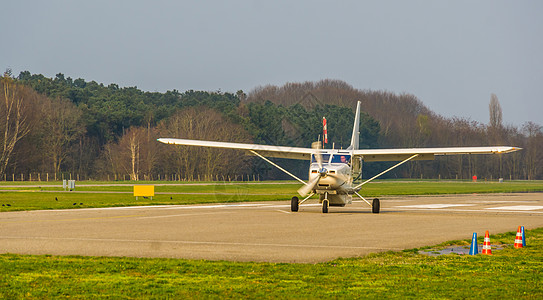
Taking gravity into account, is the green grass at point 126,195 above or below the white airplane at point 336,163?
below

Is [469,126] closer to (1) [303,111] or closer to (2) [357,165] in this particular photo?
(1) [303,111]

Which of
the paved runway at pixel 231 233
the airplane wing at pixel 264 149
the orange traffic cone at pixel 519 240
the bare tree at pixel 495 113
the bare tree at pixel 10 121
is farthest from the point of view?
the bare tree at pixel 495 113

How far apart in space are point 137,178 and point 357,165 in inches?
2348

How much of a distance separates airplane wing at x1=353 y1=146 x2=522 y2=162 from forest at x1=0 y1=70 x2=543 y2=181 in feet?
174

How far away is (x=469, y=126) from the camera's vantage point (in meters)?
116

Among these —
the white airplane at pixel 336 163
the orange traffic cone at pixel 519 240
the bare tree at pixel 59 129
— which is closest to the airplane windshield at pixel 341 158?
the white airplane at pixel 336 163

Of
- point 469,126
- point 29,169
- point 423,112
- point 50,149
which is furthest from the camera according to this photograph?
point 423,112

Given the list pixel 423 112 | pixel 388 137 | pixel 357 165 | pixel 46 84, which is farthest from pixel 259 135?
pixel 357 165

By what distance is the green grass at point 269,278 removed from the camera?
9141 millimetres

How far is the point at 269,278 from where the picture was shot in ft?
34.1

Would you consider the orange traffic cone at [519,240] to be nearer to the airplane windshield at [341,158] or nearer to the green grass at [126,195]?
the airplane windshield at [341,158]

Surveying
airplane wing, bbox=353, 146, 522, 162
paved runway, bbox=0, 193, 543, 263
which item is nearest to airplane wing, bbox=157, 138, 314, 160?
airplane wing, bbox=353, 146, 522, 162

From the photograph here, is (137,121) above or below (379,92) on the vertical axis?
below

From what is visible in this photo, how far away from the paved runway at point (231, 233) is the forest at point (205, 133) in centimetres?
5873
